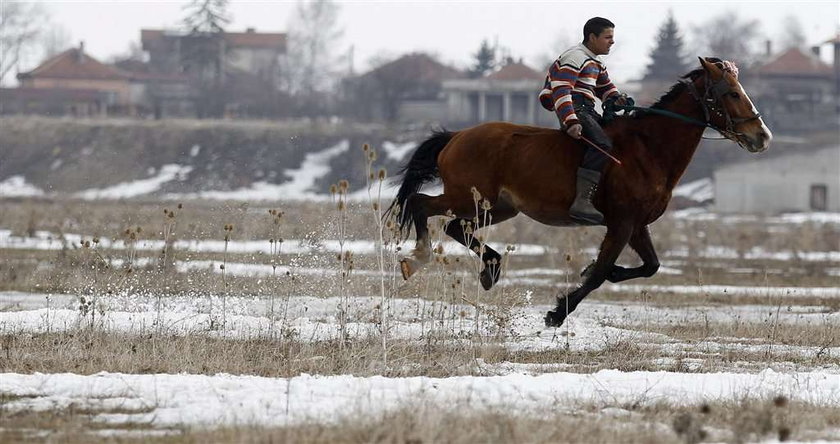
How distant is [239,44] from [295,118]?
3322 centimetres

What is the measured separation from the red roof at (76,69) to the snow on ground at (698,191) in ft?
191

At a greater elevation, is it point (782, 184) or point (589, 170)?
point (782, 184)

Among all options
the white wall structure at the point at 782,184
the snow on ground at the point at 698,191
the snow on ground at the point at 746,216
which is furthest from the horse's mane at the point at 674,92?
the snow on ground at the point at 698,191

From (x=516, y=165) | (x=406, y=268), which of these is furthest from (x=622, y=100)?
(x=406, y=268)

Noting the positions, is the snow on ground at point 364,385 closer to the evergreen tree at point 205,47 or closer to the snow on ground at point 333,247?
the snow on ground at point 333,247

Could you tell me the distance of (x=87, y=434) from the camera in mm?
7656

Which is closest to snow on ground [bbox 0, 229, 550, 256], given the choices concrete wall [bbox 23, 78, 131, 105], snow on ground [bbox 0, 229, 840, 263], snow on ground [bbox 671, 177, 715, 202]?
snow on ground [bbox 0, 229, 840, 263]

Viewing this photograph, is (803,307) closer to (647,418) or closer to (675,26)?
(647,418)

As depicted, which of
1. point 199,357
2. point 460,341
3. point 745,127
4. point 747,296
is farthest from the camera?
point 747,296

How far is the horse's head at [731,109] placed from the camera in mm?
12953

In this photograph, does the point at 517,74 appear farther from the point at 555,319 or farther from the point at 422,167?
the point at 555,319

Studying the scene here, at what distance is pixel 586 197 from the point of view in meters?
13.1

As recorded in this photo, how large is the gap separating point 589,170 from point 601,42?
1368 mm

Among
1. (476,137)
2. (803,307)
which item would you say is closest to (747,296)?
(803,307)
